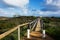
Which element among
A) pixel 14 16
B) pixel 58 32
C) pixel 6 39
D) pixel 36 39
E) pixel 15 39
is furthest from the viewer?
pixel 14 16

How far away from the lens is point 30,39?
8.00m

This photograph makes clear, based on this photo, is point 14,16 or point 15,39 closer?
point 15,39

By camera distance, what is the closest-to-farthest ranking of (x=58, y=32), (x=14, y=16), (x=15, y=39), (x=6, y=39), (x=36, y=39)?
1. (x=6, y=39)
2. (x=15, y=39)
3. (x=36, y=39)
4. (x=58, y=32)
5. (x=14, y=16)

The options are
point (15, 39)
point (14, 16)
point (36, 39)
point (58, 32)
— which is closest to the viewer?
point (15, 39)

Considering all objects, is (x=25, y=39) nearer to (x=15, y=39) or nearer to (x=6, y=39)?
(x=15, y=39)

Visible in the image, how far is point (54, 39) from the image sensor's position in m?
8.41

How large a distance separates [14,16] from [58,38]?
76.0ft

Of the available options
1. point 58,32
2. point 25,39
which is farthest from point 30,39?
point 58,32

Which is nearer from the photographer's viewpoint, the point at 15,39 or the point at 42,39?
the point at 15,39

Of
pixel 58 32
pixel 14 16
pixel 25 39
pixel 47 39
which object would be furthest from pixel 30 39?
pixel 14 16

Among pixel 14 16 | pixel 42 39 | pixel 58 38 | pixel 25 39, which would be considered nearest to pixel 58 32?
pixel 58 38

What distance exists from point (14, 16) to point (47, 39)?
2322 centimetres

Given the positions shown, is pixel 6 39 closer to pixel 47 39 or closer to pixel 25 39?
pixel 25 39

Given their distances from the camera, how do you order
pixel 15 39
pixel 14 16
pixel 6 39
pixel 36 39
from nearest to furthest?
pixel 6 39 → pixel 15 39 → pixel 36 39 → pixel 14 16
